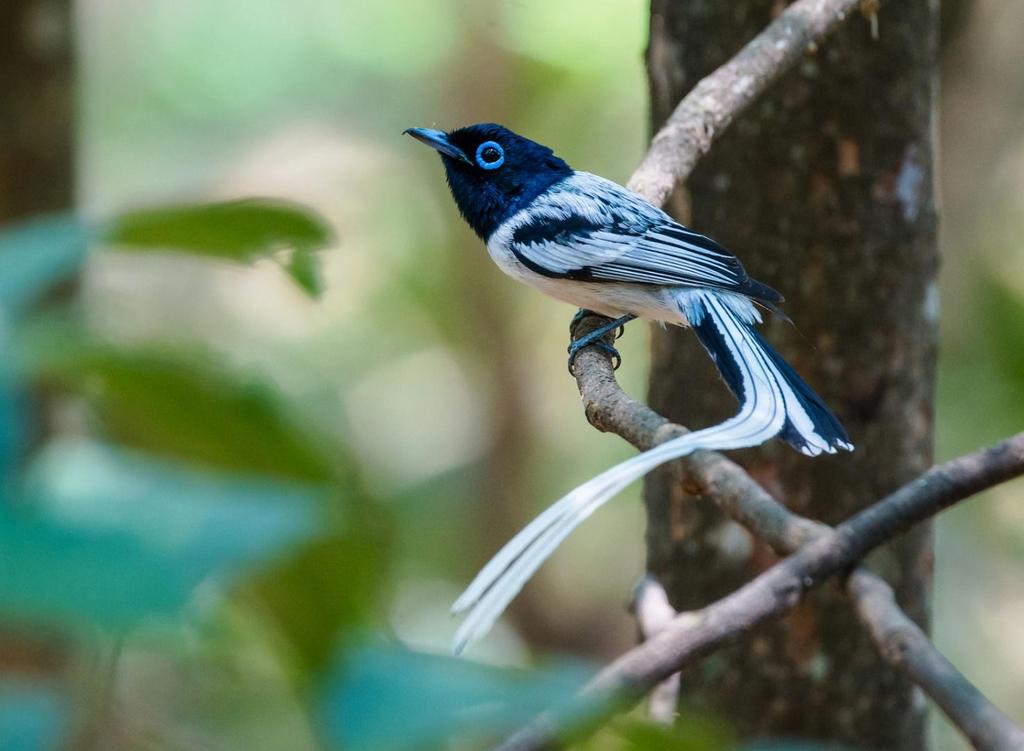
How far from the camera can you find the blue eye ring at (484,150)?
4.45m

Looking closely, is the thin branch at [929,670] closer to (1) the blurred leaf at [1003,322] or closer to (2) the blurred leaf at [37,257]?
(2) the blurred leaf at [37,257]

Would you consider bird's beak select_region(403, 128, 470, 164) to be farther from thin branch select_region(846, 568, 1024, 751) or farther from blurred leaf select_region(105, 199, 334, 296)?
blurred leaf select_region(105, 199, 334, 296)

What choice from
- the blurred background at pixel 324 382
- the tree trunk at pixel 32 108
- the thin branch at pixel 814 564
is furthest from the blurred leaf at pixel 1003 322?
the tree trunk at pixel 32 108

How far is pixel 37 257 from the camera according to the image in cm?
89

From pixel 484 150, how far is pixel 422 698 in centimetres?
390

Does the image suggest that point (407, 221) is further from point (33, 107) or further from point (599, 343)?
point (599, 343)

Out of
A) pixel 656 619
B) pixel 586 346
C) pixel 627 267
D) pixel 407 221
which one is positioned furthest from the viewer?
pixel 407 221

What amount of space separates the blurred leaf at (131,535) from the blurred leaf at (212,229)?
0.25 metres

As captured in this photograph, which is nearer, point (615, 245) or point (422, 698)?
point (422, 698)

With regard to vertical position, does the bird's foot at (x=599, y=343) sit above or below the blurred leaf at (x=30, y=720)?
above

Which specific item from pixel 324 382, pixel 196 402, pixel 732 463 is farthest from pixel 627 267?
pixel 324 382

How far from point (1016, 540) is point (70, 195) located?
6.03 metres

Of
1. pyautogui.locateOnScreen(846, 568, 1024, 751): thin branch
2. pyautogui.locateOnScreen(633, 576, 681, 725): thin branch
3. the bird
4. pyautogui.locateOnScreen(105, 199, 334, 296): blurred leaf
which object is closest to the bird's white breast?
the bird

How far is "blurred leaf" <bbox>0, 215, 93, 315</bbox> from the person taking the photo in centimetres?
85
